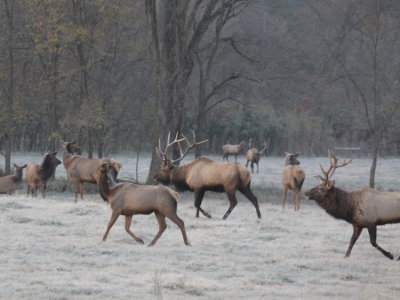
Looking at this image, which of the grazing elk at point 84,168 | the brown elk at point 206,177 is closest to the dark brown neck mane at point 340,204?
the brown elk at point 206,177

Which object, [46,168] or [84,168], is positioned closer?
[84,168]

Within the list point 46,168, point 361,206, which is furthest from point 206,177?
point 361,206

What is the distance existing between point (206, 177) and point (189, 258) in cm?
543

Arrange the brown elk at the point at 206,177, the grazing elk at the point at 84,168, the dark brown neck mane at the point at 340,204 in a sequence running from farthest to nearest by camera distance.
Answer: the grazing elk at the point at 84,168
the brown elk at the point at 206,177
the dark brown neck mane at the point at 340,204

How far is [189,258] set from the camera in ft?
36.0

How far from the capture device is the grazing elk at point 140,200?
11.5m

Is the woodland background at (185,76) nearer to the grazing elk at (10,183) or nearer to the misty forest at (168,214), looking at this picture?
the misty forest at (168,214)

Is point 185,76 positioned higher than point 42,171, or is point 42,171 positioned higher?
point 185,76

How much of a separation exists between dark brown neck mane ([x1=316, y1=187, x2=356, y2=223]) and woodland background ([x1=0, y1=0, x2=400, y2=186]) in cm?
1145

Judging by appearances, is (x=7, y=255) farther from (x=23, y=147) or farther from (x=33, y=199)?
(x=23, y=147)

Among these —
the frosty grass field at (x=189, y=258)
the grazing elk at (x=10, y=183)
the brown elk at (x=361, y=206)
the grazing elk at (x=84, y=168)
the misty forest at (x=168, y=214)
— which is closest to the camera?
the frosty grass field at (x=189, y=258)

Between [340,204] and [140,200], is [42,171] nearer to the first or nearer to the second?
[140,200]

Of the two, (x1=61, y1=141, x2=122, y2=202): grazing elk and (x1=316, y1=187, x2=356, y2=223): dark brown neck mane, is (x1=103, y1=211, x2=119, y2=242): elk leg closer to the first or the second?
(x1=316, y1=187, x2=356, y2=223): dark brown neck mane

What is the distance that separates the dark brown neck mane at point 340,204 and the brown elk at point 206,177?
4.27 metres
